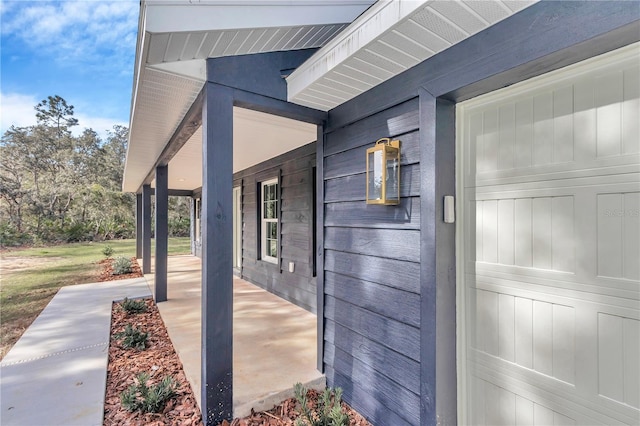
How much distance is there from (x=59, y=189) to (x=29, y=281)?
11.5 meters

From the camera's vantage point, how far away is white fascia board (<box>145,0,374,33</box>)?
144cm

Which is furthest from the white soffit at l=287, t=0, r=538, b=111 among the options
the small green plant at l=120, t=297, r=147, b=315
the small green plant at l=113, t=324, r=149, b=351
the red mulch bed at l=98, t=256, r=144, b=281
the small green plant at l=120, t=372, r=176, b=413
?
the red mulch bed at l=98, t=256, r=144, b=281

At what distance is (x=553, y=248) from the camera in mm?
1365

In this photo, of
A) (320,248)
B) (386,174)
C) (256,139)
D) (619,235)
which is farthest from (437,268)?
(256,139)

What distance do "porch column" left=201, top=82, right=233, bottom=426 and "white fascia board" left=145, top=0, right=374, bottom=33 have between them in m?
0.44

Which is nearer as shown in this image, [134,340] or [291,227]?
[134,340]

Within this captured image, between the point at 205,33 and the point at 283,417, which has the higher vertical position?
the point at 205,33

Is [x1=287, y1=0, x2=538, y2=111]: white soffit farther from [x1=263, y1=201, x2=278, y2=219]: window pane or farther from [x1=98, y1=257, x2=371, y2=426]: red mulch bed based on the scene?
[x1=263, y1=201, x2=278, y2=219]: window pane

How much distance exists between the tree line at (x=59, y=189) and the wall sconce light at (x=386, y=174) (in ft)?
63.3

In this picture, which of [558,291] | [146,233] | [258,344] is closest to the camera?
[558,291]

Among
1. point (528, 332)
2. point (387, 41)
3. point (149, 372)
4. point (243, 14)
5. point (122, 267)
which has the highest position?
point (243, 14)

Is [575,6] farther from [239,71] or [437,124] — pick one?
[239,71]

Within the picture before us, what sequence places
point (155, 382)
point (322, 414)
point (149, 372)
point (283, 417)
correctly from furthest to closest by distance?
point (149, 372), point (155, 382), point (283, 417), point (322, 414)

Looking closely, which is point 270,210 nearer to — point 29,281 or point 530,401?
point 530,401
